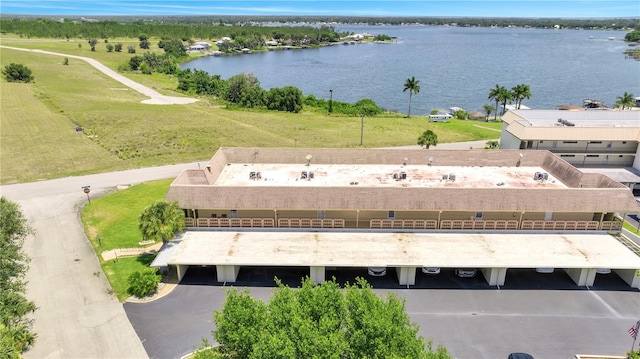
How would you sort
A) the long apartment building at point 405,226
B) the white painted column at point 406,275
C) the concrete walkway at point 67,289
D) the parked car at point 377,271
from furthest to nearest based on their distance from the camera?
the parked car at point 377,271 < the long apartment building at point 405,226 < the white painted column at point 406,275 < the concrete walkway at point 67,289

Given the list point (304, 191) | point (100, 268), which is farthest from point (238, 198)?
point (100, 268)

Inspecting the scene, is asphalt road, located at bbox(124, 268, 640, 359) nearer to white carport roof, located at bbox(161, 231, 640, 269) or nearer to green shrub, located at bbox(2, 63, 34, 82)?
white carport roof, located at bbox(161, 231, 640, 269)

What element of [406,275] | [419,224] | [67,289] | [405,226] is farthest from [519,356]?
[67,289]

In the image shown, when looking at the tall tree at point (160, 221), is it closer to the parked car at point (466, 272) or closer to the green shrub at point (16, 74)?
the parked car at point (466, 272)

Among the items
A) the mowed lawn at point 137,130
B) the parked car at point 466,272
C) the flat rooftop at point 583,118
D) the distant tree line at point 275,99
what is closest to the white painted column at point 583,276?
the parked car at point 466,272

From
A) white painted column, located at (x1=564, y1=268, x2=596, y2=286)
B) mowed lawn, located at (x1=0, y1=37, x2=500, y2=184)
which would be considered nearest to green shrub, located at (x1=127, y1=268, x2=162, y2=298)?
white painted column, located at (x1=564, y1=268, x2=596, y2=286)

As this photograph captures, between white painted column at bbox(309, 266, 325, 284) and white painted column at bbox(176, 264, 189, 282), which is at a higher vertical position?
white painted column at bbox(309, 266, 325, 284)
